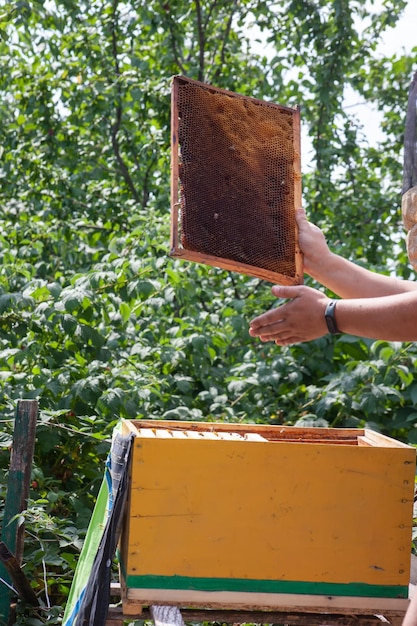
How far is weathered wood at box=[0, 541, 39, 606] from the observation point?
2.59 meters

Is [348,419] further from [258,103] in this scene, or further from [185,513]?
[185,513]

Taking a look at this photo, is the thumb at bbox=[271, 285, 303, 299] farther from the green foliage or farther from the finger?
the green foliage

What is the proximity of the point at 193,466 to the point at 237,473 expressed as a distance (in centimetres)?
11

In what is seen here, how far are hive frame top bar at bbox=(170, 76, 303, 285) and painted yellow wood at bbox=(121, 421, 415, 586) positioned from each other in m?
0.62

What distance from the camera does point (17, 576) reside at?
268 cm

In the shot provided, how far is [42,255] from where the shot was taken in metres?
5.85

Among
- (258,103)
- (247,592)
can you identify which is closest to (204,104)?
(258,103)

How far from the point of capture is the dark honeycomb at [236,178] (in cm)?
235

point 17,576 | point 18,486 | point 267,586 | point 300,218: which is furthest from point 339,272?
point 17,576

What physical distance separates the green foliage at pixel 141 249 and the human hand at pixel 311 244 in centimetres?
123

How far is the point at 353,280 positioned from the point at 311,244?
18 cm

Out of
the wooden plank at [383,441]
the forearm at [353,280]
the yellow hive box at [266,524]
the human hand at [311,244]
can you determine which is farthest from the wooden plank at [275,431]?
the human hand at [311,244]

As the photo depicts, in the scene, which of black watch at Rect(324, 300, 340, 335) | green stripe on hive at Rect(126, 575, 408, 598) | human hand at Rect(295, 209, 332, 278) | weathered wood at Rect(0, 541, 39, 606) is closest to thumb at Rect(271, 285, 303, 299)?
A: black watch at Rect(324, 300, 340, 335)

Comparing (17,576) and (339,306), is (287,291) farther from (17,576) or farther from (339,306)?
(17,576)
